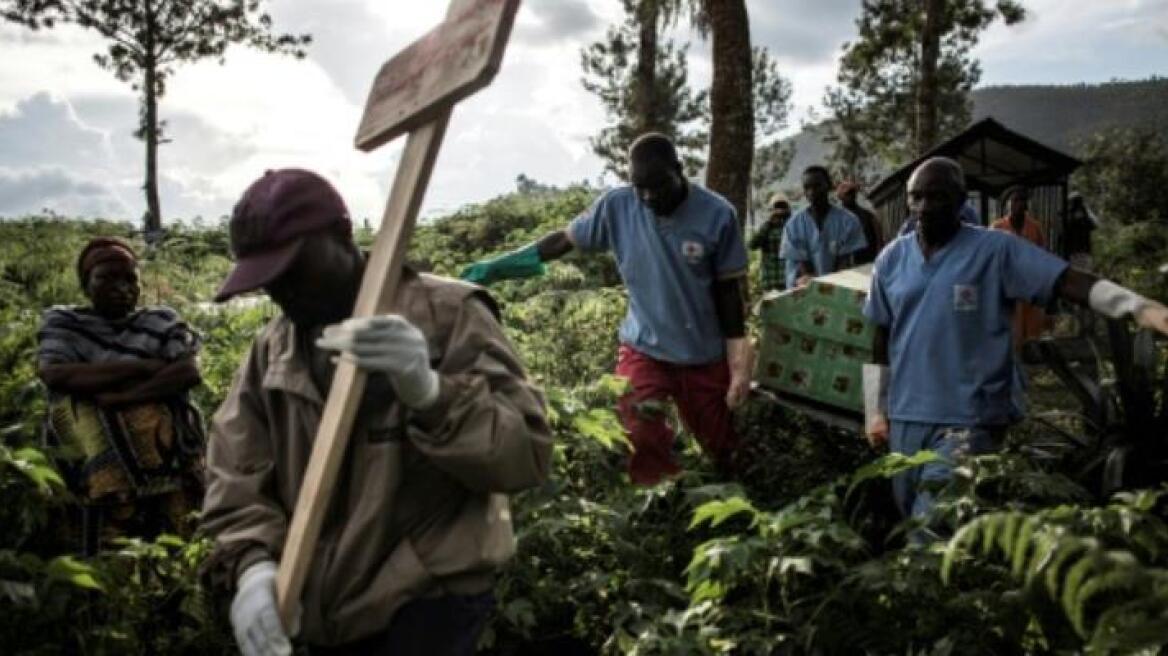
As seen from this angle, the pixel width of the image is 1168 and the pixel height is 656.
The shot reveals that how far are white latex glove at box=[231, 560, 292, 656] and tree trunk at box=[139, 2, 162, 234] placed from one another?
20.8 metres

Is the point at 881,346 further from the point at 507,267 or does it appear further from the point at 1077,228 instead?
the point at 1077,228

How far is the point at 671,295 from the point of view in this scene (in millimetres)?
4816

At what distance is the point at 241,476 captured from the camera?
2049mm

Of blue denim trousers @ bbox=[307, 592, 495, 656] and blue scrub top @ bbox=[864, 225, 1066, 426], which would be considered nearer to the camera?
blue denim trousers @ bbox=[307, 592, 495, 656]

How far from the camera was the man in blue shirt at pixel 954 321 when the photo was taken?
148 inches

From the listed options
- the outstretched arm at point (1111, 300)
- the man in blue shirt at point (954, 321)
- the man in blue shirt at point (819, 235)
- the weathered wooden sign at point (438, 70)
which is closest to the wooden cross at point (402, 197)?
the weathered wooden sign at point (438, 70)

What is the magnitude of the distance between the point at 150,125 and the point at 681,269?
2063cm

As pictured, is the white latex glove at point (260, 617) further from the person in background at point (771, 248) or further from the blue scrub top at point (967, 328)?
the person in background at point (771, 248)

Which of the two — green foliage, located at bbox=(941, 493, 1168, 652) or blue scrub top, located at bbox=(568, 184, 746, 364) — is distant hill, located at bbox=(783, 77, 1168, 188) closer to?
blue scrub top, located at bbox=(568, 184, 746, 364)

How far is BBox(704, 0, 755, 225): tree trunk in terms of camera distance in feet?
26.4

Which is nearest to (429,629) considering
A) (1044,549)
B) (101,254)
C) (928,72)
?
(1044,549)

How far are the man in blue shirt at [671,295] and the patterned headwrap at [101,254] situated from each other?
4.87 ft

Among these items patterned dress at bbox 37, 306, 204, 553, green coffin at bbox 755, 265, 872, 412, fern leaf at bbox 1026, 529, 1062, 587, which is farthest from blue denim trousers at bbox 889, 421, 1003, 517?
patterned dress at bbox 37, 306, 204, 553

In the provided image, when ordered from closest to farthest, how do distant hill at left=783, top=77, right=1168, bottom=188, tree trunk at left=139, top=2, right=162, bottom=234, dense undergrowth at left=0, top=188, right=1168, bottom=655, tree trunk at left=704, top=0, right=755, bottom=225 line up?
dense undergrowth at left=0, top=188, right=1168, bottom=655 → tree trunk at left=704, top=0, right=755, bottom=225 → tree trunk at left=139, top=2, right=162, bottom=234 → distant hill at left=783, top=77, right=1168, bottom=188
